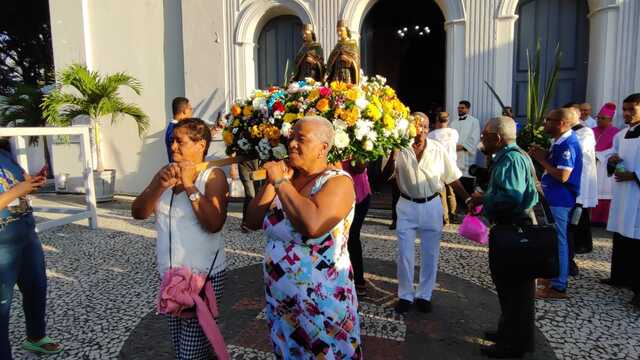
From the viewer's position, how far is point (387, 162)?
4.28 m

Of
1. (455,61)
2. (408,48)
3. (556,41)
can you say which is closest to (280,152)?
(455,61)

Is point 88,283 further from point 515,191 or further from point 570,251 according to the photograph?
point 570,251

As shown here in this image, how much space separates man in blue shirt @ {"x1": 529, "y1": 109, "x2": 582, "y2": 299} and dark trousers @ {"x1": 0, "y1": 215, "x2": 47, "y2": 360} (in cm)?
442

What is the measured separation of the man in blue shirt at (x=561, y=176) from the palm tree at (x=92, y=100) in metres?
8.98

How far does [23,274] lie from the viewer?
10.9 feet

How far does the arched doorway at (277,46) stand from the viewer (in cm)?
1036

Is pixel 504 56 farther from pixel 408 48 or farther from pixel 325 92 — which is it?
pixel 408 48

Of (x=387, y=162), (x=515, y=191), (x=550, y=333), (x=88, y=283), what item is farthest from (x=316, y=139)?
(x=88, y=283)

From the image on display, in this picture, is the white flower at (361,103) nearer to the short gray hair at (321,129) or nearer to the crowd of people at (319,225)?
the crowd of people at (319,225)

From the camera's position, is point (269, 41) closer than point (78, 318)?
No

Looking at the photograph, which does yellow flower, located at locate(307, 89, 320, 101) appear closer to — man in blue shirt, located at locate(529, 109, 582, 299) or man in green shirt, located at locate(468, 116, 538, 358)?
man in green shirt, located at locate(468, 116, 538, 358)

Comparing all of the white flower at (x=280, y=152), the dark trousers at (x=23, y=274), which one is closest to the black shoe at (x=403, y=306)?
the white flower at (x=280, y=152)

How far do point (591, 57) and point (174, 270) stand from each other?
8797 millimetres

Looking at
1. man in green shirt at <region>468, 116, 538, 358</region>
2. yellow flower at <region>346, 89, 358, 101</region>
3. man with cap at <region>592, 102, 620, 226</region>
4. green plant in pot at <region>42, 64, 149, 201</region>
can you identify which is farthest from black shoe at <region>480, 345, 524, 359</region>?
green plant in pot at <region>42, 64, 149, 201</region>
